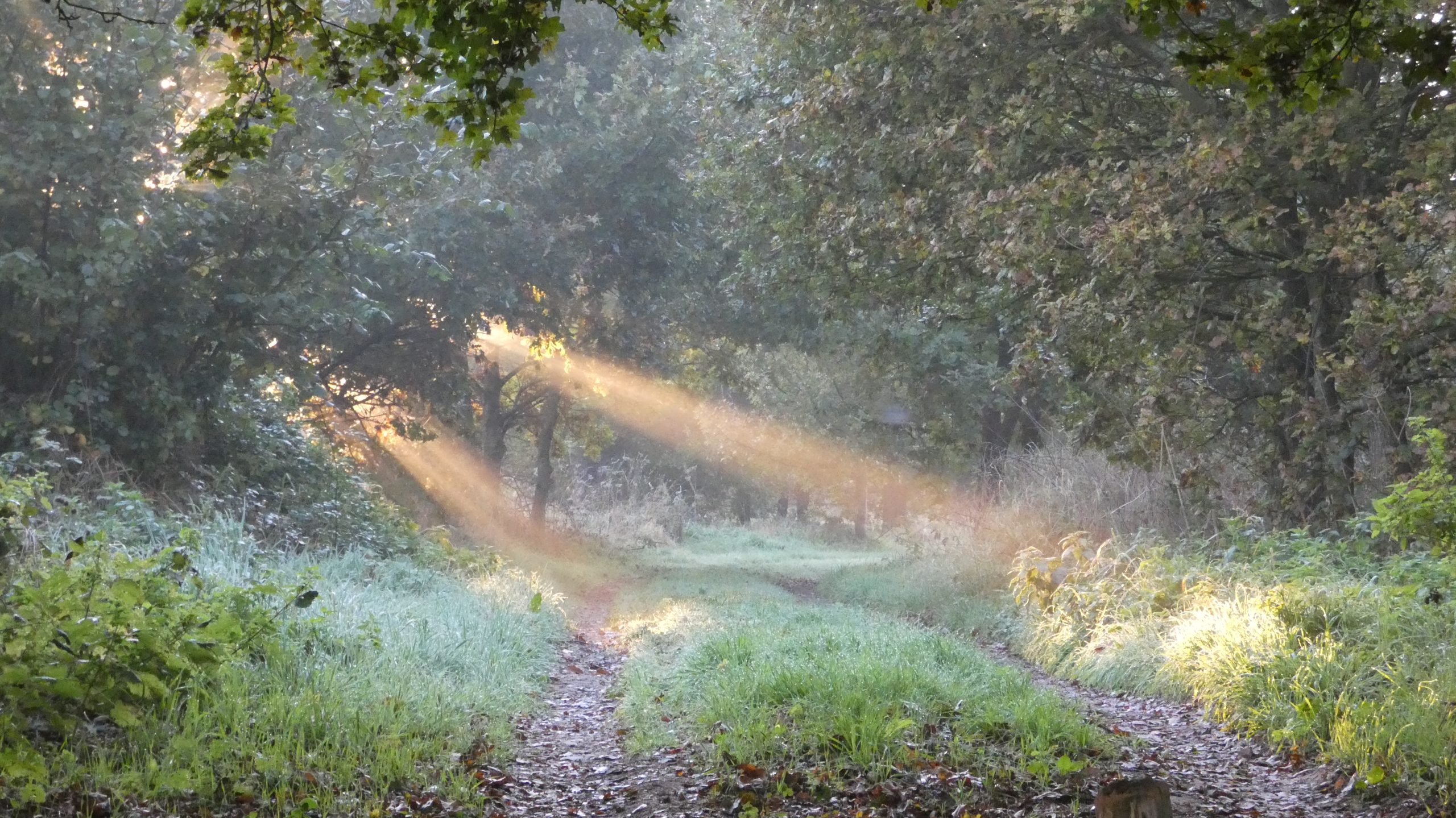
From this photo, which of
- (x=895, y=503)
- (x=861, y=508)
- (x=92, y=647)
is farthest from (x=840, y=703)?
(x=861, y=508)

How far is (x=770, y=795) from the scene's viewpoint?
6.03 m

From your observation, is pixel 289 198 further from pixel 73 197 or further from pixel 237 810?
pixel 237 810

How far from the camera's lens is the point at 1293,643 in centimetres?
822

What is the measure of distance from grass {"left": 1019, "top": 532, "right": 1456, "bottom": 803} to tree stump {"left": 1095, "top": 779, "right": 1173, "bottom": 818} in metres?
2.83

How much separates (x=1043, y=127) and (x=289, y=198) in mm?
8418

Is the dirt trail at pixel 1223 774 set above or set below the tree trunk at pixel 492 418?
below

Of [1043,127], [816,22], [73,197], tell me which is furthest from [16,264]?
[1043,127]

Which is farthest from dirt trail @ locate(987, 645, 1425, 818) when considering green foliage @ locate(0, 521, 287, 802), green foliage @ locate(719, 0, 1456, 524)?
green foliage @ locate(0, 521, 287, 802)

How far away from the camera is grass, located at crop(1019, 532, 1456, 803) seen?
21.9 ft

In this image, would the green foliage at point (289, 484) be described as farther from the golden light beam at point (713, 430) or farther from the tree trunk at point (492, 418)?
the tree trunk at point (492, 418)

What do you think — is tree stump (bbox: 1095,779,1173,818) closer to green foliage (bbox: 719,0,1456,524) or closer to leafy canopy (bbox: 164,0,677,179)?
leafy canopy (bbox: 164,0,677,179)

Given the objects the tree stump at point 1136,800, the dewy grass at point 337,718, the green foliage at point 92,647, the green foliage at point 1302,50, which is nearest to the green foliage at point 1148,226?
the green foliage at point 1302,50

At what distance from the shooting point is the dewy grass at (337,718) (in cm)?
556

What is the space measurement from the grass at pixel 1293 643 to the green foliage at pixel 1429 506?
1.51ft
